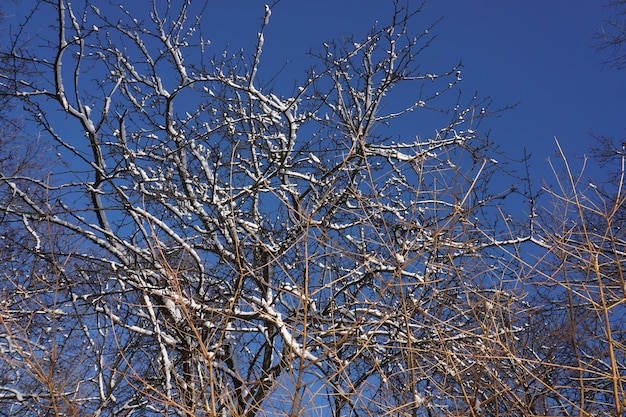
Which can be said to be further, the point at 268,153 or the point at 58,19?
the point at 268,153

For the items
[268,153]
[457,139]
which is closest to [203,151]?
[268,153]

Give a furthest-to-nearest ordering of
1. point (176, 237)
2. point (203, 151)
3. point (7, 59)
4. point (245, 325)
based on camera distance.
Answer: point (203, 151) < point (245, 325) < point (7, 59) < point (176, 237)

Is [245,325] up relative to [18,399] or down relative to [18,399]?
up

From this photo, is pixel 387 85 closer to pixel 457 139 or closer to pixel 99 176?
pixel 457 139

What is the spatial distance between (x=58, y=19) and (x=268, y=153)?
8.31 feet

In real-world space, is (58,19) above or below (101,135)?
above

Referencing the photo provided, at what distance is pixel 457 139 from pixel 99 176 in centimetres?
376

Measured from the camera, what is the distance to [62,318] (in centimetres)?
664

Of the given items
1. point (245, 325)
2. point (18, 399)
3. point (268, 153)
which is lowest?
point (18, 399)

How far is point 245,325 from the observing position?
7082 millimetres

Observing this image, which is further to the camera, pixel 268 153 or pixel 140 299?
pixel 268 153

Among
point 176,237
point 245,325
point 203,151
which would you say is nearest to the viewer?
point 176,237

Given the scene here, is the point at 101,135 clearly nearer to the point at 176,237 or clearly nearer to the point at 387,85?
the point at 176,237

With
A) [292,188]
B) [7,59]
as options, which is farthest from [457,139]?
[7,59]
